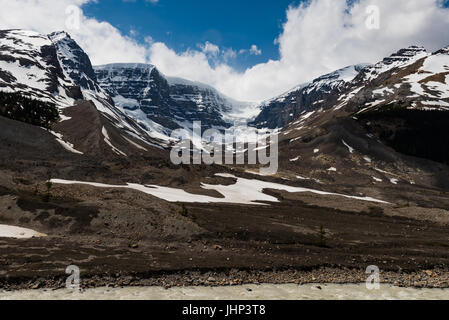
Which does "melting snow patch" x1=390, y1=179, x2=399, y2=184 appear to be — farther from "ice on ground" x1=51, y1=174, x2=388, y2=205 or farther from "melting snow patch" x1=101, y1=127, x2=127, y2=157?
"melting snow patch" x1=101, y1=127, x2=127, y2=157

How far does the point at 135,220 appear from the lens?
1383 inches

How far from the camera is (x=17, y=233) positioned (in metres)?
31.0

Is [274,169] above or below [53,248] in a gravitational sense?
above

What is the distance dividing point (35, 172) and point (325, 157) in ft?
415

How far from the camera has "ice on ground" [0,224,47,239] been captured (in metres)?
30.2

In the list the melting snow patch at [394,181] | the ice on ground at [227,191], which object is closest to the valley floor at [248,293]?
the ice on ground at [227,191]

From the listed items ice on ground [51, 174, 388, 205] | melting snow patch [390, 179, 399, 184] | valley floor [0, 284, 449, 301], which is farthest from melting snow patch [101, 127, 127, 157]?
valley floor [0, 284, 449, 301]

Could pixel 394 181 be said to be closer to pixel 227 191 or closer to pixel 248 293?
pixel 227 191

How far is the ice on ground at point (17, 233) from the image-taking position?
1191 inches

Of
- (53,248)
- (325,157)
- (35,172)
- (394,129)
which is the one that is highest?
(394,129)

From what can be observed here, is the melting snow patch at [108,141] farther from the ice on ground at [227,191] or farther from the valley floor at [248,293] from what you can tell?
the valley floor at [248,293]

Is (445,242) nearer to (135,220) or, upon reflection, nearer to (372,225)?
(372,225)
